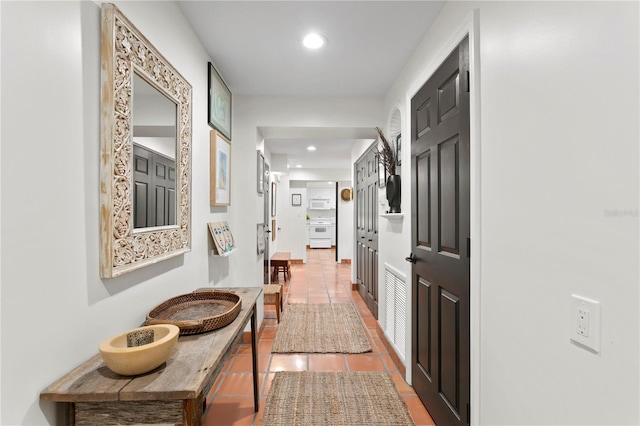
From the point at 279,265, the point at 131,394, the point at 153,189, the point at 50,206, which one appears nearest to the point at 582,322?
the point at 131,394

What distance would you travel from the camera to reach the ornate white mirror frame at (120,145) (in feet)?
3.62

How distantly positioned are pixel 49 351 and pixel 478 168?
5.67 ft

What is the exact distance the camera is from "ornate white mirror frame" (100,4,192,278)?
1.10 metres

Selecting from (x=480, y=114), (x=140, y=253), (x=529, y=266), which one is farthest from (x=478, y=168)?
(x=140, y=253)

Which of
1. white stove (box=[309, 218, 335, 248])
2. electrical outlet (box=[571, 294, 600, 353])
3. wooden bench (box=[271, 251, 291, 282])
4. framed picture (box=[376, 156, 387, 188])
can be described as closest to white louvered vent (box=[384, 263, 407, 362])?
framed picture (box=[376, 156, 387, 188])

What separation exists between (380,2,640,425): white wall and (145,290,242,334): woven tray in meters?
1.18

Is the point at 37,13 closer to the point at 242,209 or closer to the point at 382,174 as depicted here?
the point at 242,209

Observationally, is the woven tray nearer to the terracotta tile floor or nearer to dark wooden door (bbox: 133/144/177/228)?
dark wooden door (bbox: 133/144/177/228)

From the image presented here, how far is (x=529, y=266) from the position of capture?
1.03m

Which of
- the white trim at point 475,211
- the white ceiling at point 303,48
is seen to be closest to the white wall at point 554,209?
the white trim at point 475,211

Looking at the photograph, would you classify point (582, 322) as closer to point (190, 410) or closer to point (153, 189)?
point (190, 410)

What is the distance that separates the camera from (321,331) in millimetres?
3285

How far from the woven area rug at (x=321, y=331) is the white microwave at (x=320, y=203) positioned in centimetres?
649

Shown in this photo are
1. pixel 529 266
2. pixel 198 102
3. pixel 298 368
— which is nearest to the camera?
pixel 529 266
